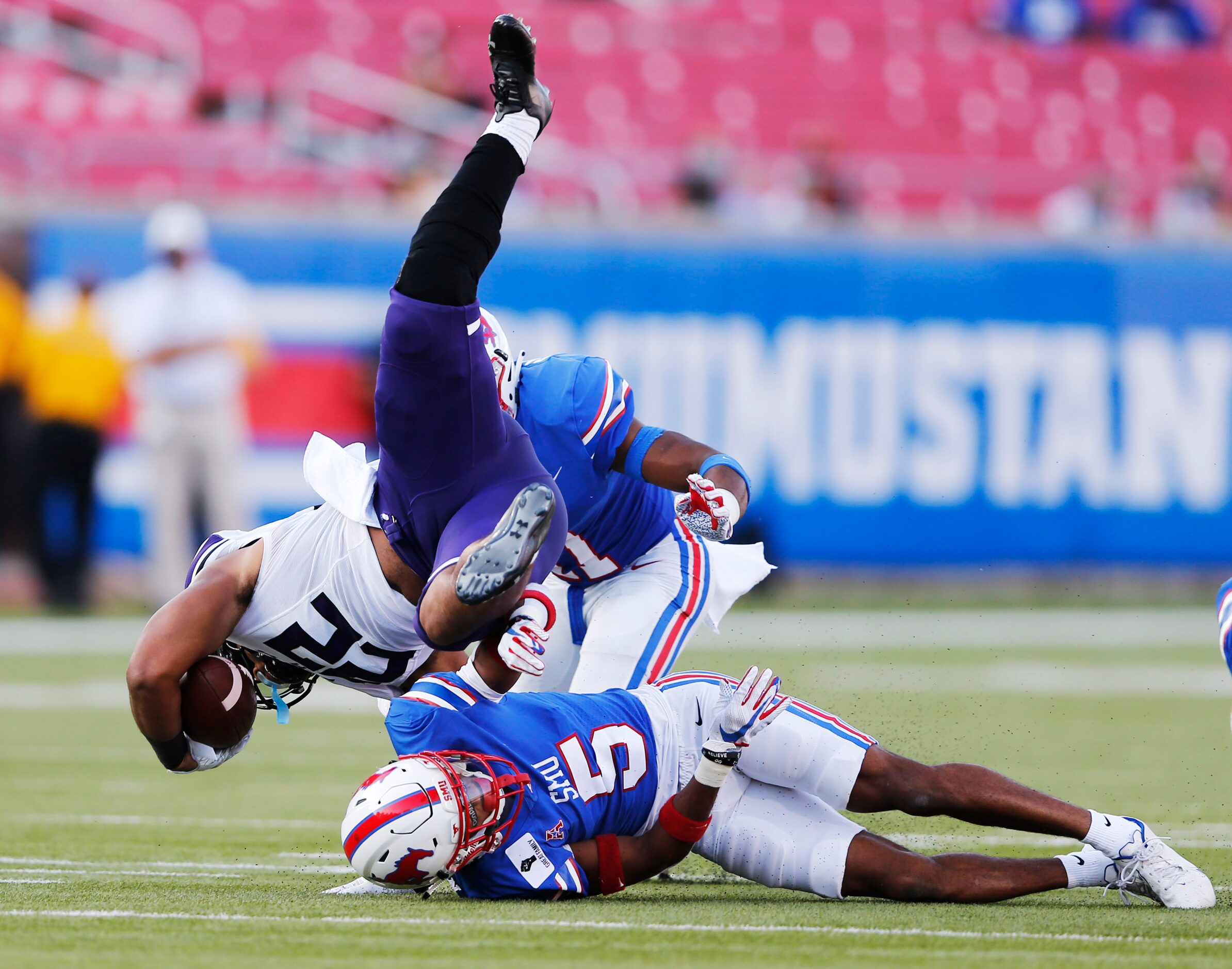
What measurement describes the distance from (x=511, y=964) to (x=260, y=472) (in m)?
10.3

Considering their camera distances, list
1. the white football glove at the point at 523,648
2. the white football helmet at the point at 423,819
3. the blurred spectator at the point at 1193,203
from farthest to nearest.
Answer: the blurred spectator at the point at 1193,203 → the white football glove at the point at 523,648 → the white football helmet at the point at 423,819

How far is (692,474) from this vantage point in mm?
5262

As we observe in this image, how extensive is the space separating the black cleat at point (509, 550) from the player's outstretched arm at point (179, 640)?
0.78 m

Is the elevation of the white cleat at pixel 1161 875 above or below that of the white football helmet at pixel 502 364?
below

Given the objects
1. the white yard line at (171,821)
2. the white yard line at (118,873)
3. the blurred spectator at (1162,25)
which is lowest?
the white yard line at (171,821)

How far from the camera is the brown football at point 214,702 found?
5.00 m

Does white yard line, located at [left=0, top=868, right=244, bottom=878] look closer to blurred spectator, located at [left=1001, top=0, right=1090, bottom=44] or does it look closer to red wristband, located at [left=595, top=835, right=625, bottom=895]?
red wristband, located at [left=595, top=835, right=625, bottom=895]

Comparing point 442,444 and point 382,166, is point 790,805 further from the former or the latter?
point 382,166

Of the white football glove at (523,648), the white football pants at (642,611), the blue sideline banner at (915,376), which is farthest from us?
the blue sideline banner at (915,376)

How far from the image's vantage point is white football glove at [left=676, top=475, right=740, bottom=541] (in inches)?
199

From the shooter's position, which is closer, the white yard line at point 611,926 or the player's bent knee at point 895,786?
the white yard line at point 611,926

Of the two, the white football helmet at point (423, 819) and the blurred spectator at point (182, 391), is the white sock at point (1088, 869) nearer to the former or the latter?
the white football helmet at point (423, 819)

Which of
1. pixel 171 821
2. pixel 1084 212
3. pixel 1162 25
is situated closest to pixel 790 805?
pixel 171 821

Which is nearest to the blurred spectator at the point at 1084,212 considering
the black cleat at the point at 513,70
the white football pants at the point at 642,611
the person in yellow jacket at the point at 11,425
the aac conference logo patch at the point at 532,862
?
the person in yellow jacket at the point at 11,425
